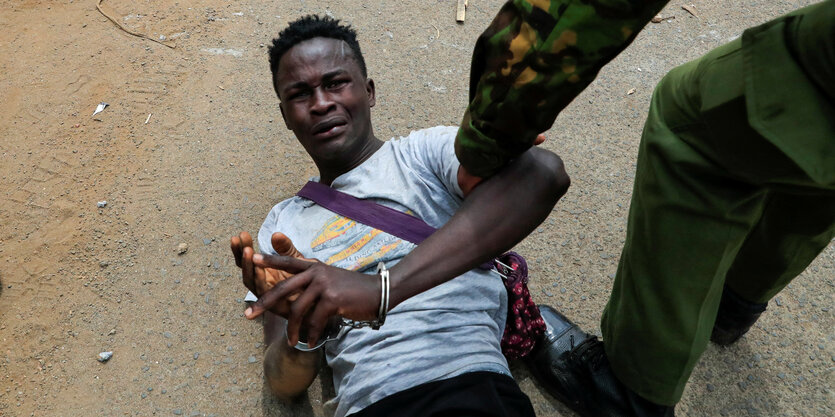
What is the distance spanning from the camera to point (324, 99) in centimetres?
211

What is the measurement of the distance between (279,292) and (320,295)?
0.09 metres

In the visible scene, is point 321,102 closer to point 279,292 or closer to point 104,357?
point 279,292

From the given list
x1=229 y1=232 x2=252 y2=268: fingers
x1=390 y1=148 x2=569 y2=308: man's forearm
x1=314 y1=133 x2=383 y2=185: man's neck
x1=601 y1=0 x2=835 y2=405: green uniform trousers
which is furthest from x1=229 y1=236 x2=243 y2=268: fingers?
x1=601 y1=0 x2=835 y2=405: green uniform trousers

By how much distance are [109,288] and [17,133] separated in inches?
48.5

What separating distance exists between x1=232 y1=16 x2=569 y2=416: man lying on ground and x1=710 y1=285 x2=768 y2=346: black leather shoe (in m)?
0.83

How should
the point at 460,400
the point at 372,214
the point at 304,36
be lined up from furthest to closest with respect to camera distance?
the point at 304,36 → the point at 372,214 → the point at 460,400

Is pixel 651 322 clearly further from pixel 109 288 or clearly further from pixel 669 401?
pixel 109 288

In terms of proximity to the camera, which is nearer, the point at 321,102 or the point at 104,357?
the point at 321,102

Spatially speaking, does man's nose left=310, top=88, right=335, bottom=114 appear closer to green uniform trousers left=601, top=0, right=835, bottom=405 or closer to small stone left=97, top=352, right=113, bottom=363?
green uniform trousers left=601, top=0, right=835, bottom=405

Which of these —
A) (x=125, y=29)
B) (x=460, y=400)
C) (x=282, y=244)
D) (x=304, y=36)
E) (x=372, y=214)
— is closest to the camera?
(x=282, y=244)

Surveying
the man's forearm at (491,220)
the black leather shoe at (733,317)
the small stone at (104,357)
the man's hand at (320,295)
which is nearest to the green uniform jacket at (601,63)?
the man's forearm at (491,220)

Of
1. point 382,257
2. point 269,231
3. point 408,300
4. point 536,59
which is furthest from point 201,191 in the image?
point 536,59

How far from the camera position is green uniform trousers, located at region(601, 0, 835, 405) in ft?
3.75

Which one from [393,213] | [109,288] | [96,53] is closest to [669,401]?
[393,213]
